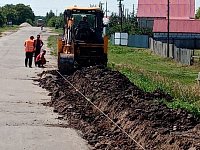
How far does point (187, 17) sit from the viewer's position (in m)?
93.0

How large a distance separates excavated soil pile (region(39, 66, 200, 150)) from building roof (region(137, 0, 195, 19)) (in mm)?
72374

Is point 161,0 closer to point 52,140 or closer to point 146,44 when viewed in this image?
point 146,44

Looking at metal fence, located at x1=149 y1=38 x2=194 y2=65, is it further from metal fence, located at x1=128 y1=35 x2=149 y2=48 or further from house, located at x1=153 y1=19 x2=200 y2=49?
house, located at x1=153 y1=19 x2=200 y2=49

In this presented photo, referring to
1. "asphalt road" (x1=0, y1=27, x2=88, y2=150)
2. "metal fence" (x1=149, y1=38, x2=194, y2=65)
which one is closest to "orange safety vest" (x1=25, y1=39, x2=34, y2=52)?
"asphalt road" (x1=0, y1=27, x2=88, y2=150)

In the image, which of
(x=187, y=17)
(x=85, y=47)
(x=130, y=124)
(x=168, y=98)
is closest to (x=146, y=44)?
(x=187, y=17)

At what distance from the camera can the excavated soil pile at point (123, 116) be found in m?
11.8

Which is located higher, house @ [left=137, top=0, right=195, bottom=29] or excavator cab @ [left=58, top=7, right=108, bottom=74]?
house @ [left=137, top=0, right=195, bottom=29]

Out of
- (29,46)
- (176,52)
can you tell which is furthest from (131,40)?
(29,46)

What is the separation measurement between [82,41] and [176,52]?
2244 centimetres

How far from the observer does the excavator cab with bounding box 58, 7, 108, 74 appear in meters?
28.2

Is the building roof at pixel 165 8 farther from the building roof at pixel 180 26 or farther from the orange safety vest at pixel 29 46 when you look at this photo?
the orange safety vest at pixel 29 46

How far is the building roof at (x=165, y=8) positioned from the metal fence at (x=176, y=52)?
32335mm

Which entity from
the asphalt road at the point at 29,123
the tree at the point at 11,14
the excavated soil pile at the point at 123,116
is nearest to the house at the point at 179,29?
the asphalt road at the point at 29,123

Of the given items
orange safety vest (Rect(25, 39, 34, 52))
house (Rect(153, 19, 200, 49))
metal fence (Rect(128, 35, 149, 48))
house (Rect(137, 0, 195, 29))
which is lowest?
metal fence (Rect(128, 35, 149, 48))
